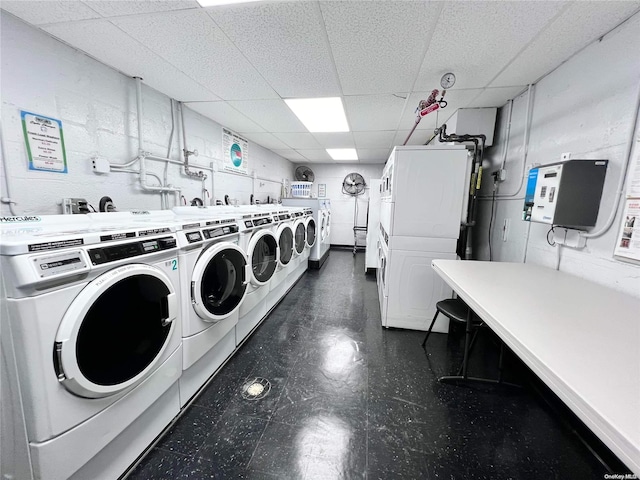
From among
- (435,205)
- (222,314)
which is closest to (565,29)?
(435,205)

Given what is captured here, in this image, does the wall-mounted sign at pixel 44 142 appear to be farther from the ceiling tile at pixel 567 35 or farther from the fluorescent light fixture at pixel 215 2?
the ceiling tile at pixel 567 35

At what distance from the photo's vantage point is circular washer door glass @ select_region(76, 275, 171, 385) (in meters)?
0.94

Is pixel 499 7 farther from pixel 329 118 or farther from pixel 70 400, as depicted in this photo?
pixel 70 400

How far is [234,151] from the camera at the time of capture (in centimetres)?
379

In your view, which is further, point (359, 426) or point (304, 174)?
point (304, 174)

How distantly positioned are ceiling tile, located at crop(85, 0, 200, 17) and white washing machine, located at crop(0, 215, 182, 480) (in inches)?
48.2

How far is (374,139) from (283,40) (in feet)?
8.89

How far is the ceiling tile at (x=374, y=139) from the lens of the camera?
12.2ft

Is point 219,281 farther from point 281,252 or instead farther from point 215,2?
point 215,2

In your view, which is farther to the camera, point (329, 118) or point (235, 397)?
point (329, 118)

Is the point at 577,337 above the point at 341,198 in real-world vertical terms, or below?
below

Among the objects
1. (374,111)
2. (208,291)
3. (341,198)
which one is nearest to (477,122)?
(374,111)

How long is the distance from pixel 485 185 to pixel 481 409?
2474 millimetres

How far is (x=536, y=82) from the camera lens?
2137 mm
